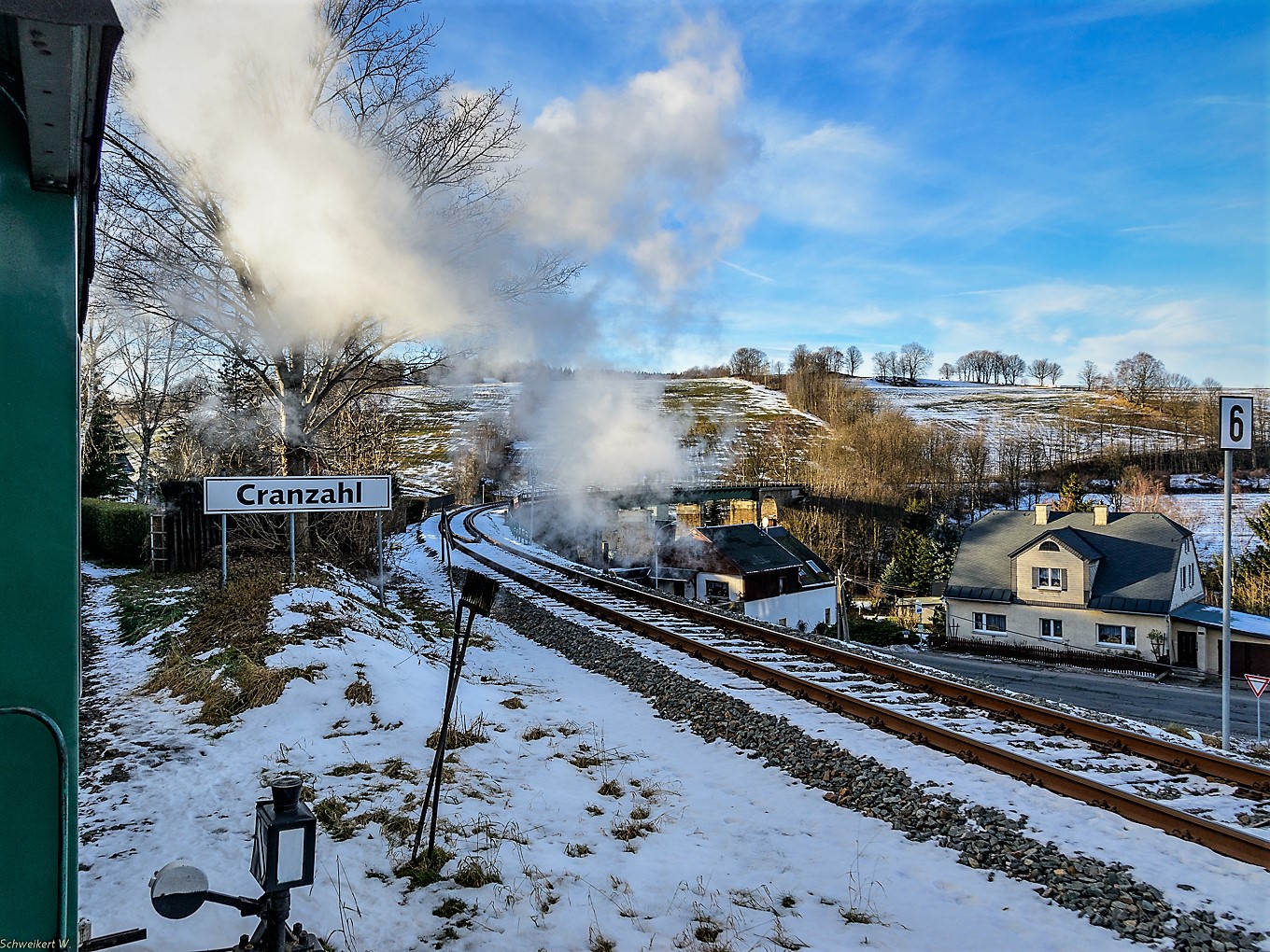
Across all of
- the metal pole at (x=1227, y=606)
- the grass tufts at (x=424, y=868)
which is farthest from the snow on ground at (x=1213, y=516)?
the grass tufts at (x=424, y=868)

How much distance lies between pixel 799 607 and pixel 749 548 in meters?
3.33

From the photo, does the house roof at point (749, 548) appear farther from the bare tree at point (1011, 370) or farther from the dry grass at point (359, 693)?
the bare tree at point (1011, 370)

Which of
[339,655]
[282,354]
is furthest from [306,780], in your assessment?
[282,354]

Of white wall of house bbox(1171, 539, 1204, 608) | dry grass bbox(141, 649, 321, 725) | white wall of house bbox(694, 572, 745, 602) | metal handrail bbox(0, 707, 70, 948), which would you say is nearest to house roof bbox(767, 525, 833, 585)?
white wall of house bbox(694, 572, 745, 602)

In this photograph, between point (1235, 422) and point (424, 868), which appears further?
point (1235, 422)

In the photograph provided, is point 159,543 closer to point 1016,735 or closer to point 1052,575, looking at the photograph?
point 1016,735

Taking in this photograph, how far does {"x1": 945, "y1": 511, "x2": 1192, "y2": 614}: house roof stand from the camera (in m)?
27.9

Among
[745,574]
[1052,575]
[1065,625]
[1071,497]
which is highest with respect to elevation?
[1071,497]

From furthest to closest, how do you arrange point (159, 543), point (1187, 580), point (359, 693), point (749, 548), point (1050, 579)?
1. point (749, 548)
2. point (1050, 579)
3. point (1187, 580)
4. point (159, 543)
5. point (359, 693)

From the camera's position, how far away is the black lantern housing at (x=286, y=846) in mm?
2314

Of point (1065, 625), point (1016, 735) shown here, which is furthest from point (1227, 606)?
point (1065, 625)

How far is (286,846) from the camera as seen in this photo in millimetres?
2322

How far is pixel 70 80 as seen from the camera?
1.52 metres

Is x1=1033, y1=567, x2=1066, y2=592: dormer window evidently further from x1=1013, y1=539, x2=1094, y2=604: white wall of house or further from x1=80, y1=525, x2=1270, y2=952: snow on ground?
x1=80, y1=525, x2=1270, y2=952: snow on ground
